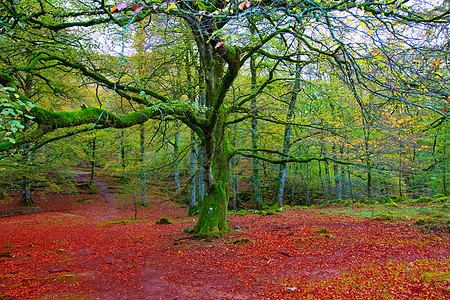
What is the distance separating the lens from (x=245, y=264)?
4.55m

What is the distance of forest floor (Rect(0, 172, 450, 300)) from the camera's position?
3201mm

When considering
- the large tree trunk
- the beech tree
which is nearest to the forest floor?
the large tree trunk

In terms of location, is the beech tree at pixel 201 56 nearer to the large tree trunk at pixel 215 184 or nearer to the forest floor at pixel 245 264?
the large tree trunk at pixel 215 184

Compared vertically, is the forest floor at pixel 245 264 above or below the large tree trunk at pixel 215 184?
below

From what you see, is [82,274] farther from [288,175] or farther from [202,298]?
[288,175]

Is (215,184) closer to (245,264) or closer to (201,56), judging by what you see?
(245,264)

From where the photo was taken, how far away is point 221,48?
4617 mm

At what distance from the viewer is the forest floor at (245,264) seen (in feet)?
10.5

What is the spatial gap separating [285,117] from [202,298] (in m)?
6.68

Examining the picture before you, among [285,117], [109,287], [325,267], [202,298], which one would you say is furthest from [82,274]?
[285,117]

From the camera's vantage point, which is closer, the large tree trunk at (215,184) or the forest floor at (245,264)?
the forest floor at (245,264)

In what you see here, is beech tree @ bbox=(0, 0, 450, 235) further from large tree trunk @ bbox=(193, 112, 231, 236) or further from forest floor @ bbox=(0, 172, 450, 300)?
forest floor @ bbox=(0, 172, 450, 300)

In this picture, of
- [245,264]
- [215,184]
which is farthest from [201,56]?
[245,264]

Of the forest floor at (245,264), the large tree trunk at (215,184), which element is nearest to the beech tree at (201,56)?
the large tree trunk at (215,184)
